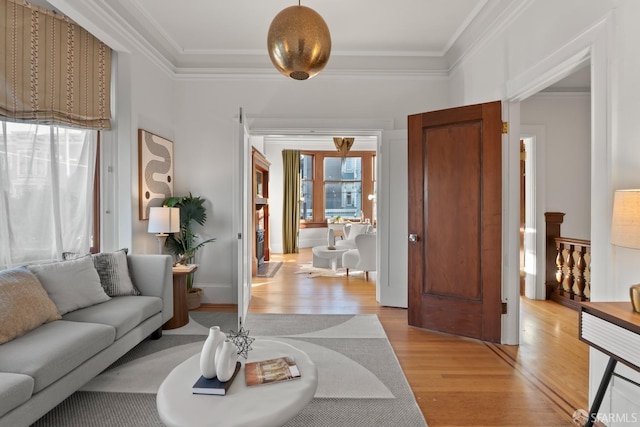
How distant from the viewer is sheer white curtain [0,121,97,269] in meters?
2.65

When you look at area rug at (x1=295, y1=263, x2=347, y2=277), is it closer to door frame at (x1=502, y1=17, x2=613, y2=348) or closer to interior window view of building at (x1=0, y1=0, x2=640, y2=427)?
interior window view of building at (x1=0, y1=0, x2=640, y2=427)

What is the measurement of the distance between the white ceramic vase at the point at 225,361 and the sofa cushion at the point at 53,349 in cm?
101

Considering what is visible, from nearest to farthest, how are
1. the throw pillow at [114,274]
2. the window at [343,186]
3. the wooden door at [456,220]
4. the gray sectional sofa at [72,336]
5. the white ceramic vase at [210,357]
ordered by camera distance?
the white ceramic vase at [210,357] < the gray sectional sofa at [72,336] < the throw pillow at [114,274] < the wooden door at [456,220] < the window at [343,186]

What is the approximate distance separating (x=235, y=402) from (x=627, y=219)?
74.9 inches

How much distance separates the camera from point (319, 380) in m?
2.43

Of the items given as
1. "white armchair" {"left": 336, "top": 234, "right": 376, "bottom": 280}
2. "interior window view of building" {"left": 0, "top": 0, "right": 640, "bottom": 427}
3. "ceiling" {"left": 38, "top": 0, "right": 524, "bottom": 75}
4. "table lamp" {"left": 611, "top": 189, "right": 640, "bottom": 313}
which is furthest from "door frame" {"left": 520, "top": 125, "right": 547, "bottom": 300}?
"table lamp" {"left": 611, "top": 189, "right": 640, "bottom": 313}

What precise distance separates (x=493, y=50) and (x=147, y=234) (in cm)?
413

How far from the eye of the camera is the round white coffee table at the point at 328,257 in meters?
6.42

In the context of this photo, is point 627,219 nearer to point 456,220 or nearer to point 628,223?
point 628,223

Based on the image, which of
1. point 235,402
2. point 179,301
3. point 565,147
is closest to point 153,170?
point 179,301

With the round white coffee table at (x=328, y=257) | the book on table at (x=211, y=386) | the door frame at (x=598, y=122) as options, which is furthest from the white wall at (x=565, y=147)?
the book on table at (x=211, y=386)

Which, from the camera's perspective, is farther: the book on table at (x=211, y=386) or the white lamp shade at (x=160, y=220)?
the white lamp shade at (x=160, y=220)

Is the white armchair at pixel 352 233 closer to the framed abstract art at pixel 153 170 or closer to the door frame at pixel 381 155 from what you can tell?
the door frame at pixel 381 155

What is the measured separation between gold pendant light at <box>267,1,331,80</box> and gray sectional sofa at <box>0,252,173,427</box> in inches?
82.1
